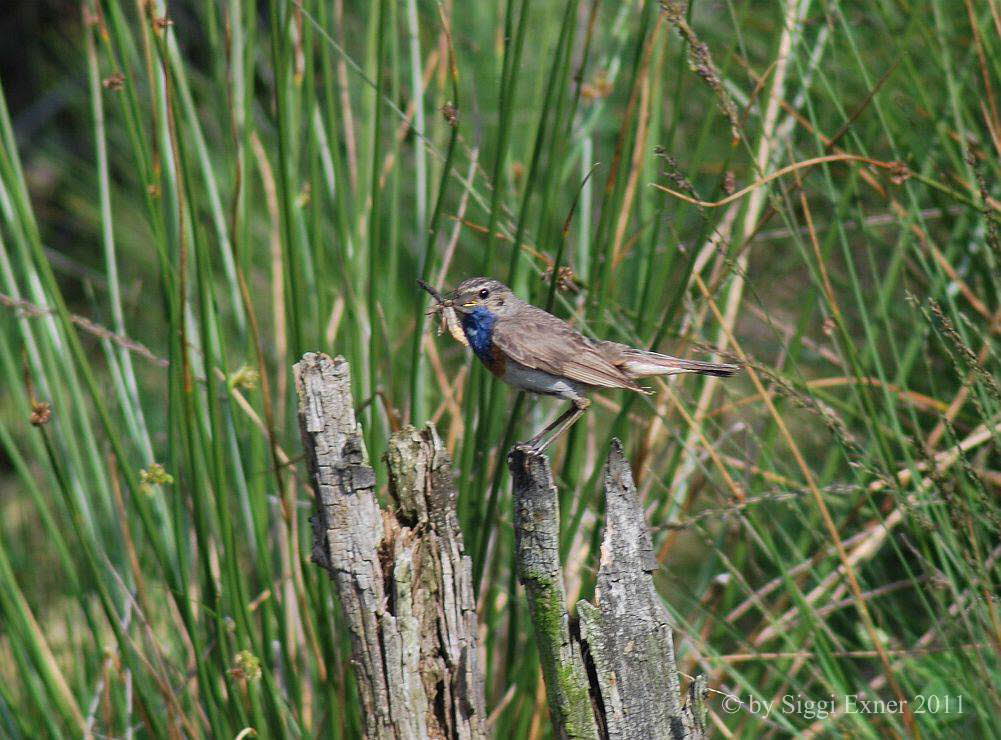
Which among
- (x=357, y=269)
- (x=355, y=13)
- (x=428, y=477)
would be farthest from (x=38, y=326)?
(x=355, y=13)

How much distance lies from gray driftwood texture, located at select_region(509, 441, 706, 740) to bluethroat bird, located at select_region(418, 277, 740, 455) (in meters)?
0.51

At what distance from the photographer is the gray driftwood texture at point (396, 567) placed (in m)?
1.74

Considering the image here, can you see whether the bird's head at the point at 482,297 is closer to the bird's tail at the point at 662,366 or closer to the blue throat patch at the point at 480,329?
the blue throat patch at the point at 480,329

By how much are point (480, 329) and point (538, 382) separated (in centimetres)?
19

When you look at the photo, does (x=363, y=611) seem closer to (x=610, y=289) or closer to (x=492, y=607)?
(x=492, y=607)

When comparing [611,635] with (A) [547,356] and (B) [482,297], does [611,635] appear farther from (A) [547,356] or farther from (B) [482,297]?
(B) [482,297]

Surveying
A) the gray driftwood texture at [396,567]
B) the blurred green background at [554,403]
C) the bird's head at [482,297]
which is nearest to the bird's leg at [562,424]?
the blurred green background at [554,403]

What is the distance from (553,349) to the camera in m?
2.29

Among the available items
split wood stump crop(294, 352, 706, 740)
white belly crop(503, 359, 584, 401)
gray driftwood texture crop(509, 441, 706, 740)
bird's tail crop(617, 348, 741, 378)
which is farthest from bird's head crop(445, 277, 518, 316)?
gray driftwood texture crop(509, 441, 706, 740)

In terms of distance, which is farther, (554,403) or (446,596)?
(554,403)

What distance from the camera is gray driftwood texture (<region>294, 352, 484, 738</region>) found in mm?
1738

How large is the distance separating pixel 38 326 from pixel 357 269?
0.73 metres

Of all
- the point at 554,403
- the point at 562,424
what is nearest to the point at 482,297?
the point at 562,424

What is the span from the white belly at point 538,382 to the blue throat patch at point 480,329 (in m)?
0.06
